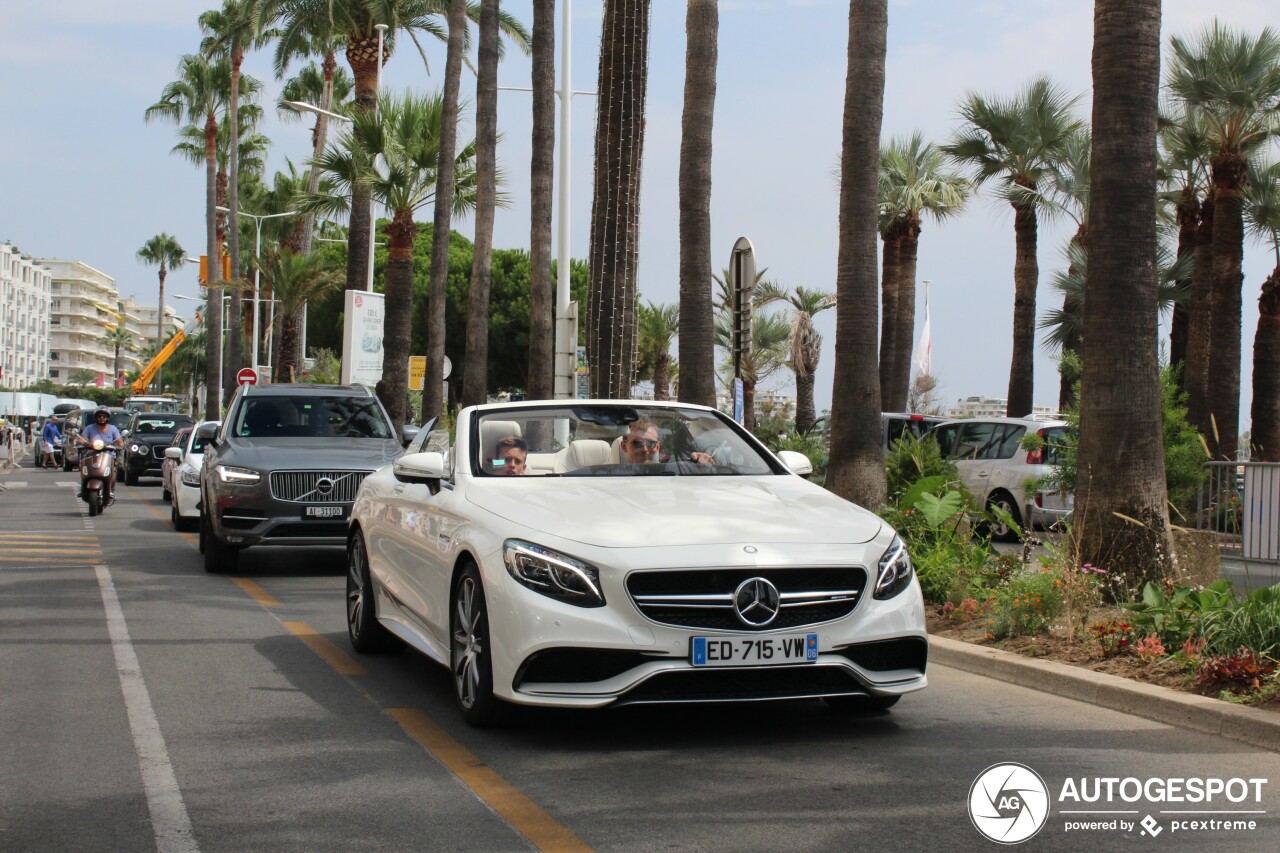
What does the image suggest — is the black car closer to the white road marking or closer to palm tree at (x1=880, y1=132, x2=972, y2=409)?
palm tree at (x1=880, y1=132, x2=972, y2=409)

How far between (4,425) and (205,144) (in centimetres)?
1673

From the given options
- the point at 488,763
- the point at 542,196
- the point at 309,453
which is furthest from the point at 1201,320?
the point at 488,763

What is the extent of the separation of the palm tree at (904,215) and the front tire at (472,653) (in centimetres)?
3165

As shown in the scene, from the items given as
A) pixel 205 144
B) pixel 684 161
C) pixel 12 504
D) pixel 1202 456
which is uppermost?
pixel 205 144

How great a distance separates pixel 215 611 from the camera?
11758 millimetres

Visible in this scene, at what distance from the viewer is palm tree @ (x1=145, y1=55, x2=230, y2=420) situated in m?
60.6

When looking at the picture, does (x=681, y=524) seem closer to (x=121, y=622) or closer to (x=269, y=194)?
(x=121, y=622)

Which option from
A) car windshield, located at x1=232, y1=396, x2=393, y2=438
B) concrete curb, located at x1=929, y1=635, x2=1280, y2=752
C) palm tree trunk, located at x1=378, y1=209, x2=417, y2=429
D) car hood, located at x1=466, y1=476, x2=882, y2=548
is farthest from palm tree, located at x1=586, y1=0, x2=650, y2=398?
car hood, located at x1=466, y1=476, x2=882, y2=548

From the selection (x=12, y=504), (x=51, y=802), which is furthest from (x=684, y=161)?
(x=12, y=504)

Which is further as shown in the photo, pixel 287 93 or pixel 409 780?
pixel 287 93

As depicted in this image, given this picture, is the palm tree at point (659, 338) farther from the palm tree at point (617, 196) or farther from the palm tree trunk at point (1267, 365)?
the palm tree at point (617, 196)

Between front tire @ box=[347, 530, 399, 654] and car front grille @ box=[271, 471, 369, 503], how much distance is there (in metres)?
4.94

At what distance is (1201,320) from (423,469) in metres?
26.5

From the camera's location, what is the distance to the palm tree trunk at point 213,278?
191ft
